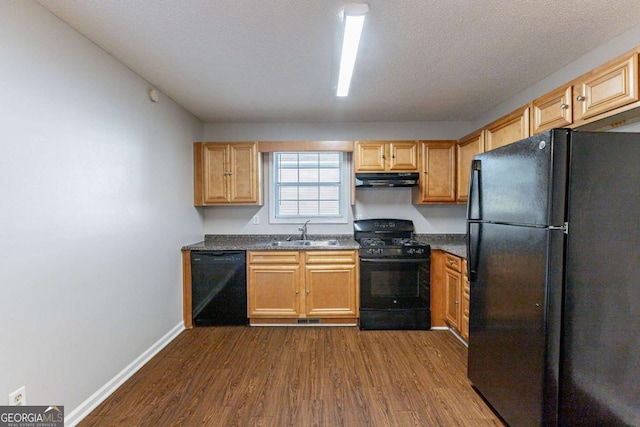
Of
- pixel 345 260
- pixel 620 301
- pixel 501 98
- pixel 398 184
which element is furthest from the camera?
pixel 398 184

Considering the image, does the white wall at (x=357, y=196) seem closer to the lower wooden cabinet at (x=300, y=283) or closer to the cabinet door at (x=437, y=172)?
the cabinet door at (x=437, y=172)

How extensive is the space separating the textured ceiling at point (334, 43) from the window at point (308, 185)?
1.00m

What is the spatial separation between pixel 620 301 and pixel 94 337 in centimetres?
309

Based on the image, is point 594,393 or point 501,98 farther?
point 501,98

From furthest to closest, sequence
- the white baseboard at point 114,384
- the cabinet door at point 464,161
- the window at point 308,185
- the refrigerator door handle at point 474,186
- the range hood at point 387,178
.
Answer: the window at point 308,185 → the range hood at point 387,178 → the cabinet door at point 464,161 → the refrigerator door handle at point 474,186 → the white baseboard at point 114,384

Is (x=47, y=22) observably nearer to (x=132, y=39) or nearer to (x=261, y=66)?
(x=132, y=39)

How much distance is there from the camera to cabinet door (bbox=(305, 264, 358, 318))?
3.31m

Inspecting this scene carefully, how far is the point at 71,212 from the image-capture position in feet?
5.93

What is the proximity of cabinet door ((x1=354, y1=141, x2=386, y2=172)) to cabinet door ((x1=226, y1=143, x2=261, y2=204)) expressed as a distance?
1.23m

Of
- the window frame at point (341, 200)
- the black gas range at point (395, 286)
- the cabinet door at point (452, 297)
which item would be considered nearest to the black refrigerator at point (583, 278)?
the cabinet door at point (452, 297)

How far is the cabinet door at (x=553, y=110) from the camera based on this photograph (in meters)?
1.94

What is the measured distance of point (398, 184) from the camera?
3.57 m

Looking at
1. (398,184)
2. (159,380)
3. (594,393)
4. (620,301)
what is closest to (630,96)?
A: (620,301)

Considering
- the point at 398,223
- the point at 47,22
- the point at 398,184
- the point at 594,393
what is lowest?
the point at 594,393
